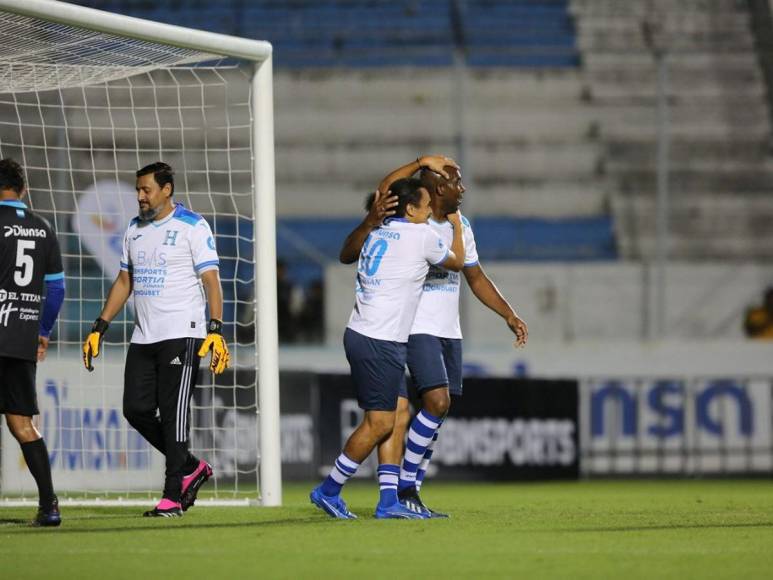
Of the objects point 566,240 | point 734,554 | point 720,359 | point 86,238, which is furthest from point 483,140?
point 734,554

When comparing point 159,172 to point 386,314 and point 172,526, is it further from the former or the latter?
point 172,526

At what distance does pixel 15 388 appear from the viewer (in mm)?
7754

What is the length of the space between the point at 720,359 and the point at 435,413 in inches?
343

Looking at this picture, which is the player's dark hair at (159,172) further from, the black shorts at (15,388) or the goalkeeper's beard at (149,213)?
the black shorts at (15,388)

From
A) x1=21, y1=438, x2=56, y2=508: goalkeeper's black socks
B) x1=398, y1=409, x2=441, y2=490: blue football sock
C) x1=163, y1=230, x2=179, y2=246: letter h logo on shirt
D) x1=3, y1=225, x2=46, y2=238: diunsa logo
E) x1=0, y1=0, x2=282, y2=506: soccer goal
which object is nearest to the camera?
x1=21, y1=438, x2=56, y2=508: goalkeeper's black socks

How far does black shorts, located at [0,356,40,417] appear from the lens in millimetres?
7730

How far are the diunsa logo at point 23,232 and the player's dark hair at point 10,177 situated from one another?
0.72 feet

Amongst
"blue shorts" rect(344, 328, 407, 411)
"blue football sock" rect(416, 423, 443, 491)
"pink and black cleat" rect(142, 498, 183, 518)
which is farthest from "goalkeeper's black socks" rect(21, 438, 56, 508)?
"blue football sock" rect(416, 423, 443, 491)

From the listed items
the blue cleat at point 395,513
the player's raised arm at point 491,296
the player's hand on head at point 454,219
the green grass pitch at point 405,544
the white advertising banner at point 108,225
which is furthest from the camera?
the white advertising banner at point 108,225

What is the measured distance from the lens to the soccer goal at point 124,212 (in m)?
9.35

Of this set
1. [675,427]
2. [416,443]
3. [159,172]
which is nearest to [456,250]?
[416,443]

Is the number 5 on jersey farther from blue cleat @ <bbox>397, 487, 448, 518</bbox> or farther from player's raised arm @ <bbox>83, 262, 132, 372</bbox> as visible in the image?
blue cleat @ <bbox>397, 487, 448, 518</bbox>

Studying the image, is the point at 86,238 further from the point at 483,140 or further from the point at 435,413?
the point at 435,413

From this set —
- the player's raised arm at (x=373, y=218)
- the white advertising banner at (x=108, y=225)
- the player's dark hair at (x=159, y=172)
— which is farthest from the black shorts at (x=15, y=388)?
the white advertising banner at (x=108, y=225)
